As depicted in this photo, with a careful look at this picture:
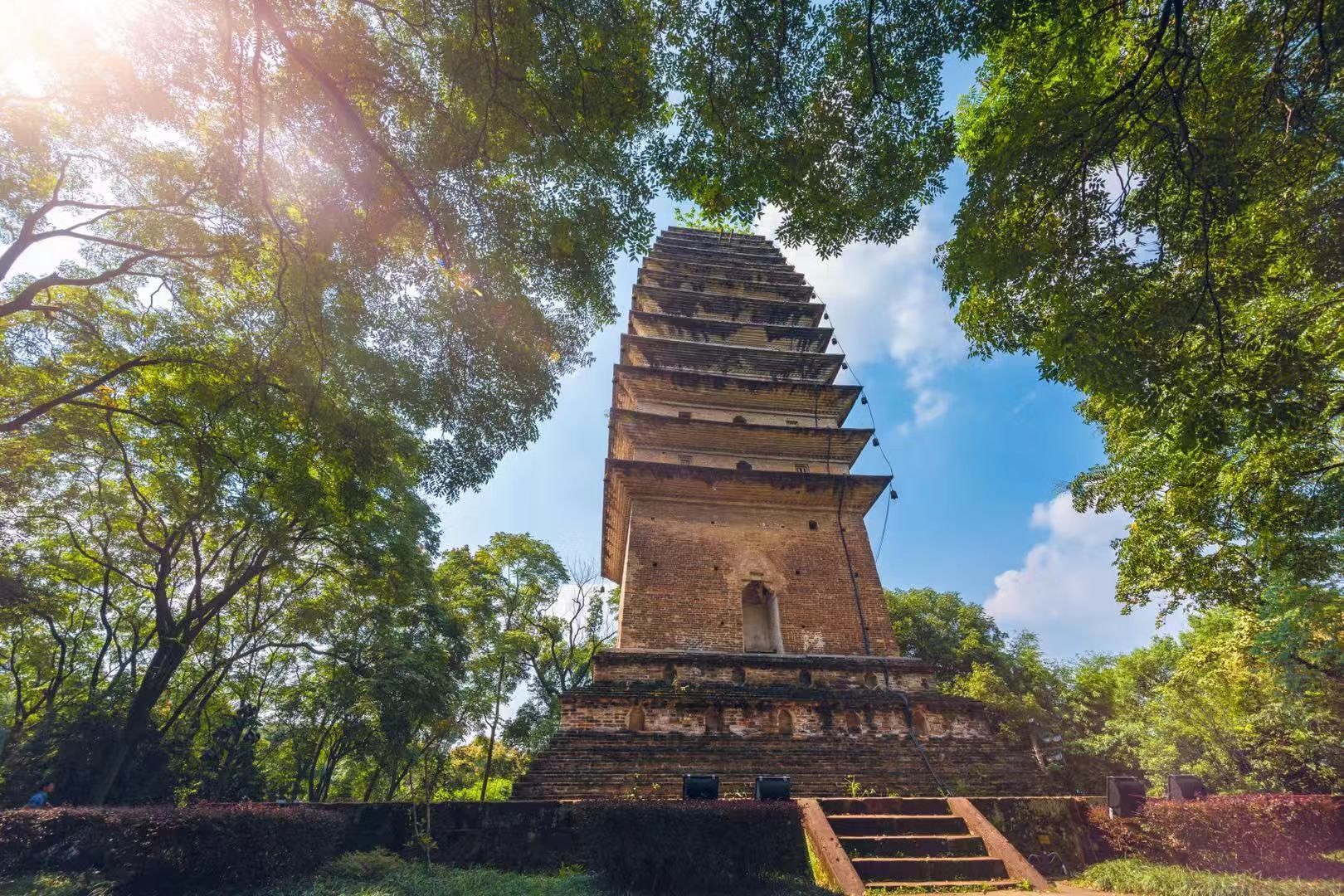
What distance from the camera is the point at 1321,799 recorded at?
6684 mm

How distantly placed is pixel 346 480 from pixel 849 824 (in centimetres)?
757

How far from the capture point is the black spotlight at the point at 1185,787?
672cm

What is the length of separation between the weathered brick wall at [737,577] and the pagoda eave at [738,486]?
0.18m

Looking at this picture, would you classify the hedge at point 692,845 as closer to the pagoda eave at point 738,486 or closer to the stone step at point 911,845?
the stone step at point 911,845

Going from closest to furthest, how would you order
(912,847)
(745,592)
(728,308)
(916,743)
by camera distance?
(912,847), (916,743), (745,592), (728,308)

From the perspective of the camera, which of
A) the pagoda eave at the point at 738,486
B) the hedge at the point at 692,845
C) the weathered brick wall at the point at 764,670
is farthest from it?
the pagoda eave at the point at 738,486

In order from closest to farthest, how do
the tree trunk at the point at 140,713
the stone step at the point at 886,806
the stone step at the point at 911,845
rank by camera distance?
the stone step at the point at 911,845, the stone step at the point at 886,806, the tree trunk at the point at 140,713

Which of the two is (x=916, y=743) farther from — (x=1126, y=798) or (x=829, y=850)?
(x=829, y=850)

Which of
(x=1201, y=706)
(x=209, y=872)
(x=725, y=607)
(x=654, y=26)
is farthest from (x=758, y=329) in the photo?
(x=1201, y=706)

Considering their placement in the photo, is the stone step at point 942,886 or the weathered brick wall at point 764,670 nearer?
the stone step at point 942,886

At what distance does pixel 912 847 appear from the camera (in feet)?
18.4

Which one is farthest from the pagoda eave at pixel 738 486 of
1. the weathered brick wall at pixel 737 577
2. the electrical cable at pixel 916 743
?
the electrical cable at pixel 916 743

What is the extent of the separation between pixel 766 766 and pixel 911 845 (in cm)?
240

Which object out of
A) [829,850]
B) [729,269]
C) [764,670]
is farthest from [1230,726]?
[729,269]
